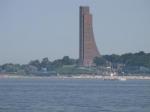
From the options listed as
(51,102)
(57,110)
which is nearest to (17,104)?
(51,102)

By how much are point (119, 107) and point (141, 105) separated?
3851 mm

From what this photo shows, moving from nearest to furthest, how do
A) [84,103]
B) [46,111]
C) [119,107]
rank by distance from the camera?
[46,111], [119,107], [84,103]

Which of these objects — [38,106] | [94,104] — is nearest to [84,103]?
[94,104]

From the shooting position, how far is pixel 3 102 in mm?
79875

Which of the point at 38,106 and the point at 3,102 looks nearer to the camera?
the point at 38,106

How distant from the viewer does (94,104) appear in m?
76.8

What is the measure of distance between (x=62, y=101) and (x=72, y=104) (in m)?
Result: 5.46

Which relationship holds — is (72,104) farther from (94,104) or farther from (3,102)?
(3,102)

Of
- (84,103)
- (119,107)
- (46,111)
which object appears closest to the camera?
(46,111)

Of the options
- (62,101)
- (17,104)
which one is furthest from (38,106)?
(62,101)

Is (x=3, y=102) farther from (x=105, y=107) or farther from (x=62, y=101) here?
(x=105, y=107)

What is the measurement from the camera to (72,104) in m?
76.4

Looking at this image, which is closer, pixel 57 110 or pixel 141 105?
pixel 57 110

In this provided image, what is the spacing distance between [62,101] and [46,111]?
1491cm
